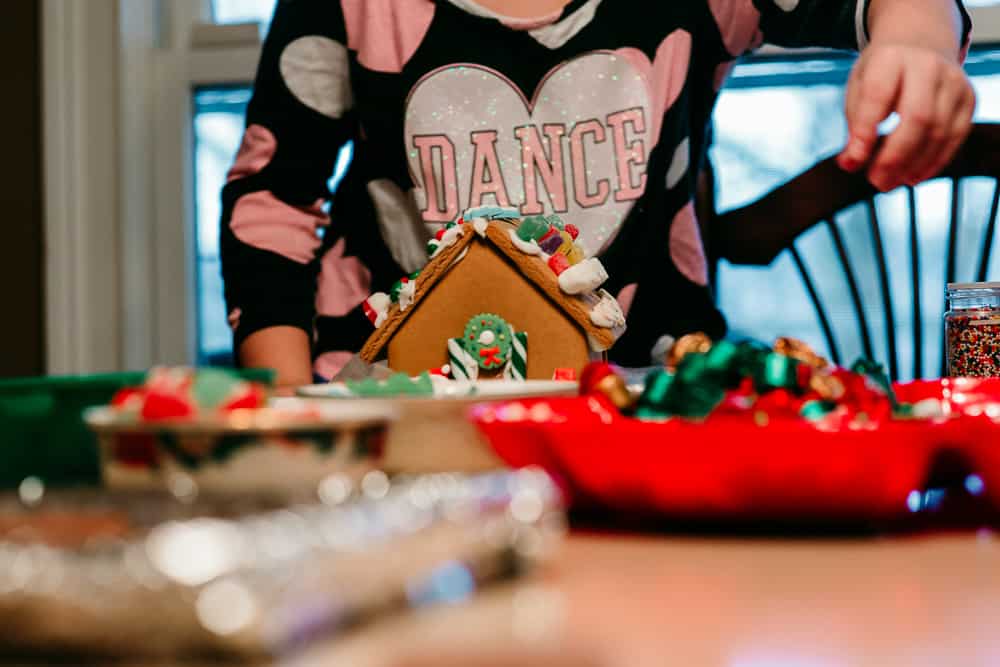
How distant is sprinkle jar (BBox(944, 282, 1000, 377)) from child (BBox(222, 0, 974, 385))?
44 cm

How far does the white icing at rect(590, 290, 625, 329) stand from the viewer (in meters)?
0.78

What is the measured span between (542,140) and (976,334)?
56 cm

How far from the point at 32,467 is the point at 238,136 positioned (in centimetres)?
172

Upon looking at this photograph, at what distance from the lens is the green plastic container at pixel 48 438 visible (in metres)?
0.45

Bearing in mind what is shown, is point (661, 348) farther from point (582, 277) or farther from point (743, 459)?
point (743, 459)

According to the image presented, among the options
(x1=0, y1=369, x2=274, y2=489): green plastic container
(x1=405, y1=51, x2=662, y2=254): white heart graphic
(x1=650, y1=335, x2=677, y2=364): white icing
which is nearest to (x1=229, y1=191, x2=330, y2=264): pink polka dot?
(x1=405, y1=51, x2=662, y2=254): white heart graphic

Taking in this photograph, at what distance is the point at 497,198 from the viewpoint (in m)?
1.21

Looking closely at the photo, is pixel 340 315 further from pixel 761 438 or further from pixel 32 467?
pixel 761 438

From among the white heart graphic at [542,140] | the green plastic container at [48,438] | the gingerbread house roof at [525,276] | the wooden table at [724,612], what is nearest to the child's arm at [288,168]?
the white heart graphic at [542,140]

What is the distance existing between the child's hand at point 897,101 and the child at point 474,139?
0.45 metres

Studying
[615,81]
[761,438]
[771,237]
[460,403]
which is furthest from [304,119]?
[761,438]

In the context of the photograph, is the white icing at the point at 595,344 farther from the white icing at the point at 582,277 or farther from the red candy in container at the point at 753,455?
the red candy in container at the point at 753,455

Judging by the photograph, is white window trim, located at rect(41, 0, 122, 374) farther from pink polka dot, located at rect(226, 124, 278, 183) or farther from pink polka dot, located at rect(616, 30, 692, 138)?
pink polka dot, located at rect(616, 30, 692, 138)

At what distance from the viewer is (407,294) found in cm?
82
